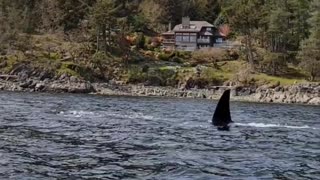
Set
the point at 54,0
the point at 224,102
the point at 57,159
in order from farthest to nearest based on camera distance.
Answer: the point at 54,0, the point at 224,102, the point at 57,159

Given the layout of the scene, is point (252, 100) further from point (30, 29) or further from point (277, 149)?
point (277, 149)

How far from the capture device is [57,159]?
79.7 feet

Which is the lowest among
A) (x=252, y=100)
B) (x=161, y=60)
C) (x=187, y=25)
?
(x=252, y=100)

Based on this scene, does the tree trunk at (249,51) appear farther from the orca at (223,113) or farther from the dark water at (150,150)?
the orca at (223,113)

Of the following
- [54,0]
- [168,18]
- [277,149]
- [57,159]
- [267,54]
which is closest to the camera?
[57,159]

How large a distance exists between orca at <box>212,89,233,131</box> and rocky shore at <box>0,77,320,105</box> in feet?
199

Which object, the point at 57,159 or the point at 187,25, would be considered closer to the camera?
the point at 57,159

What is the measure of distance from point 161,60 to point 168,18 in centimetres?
4112

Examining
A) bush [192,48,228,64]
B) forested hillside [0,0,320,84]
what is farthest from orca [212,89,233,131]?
bush [192,48,228,64]

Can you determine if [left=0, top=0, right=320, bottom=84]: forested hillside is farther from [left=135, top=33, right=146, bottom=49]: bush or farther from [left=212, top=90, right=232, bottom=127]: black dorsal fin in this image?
[left=212, top=90, right=232, bottom=127]: black dorsal fin

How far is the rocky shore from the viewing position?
10194 cm

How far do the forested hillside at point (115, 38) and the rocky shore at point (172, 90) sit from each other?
5147mm

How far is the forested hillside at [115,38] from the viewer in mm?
113875

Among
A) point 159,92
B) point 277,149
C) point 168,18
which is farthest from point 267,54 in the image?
point 277,149
